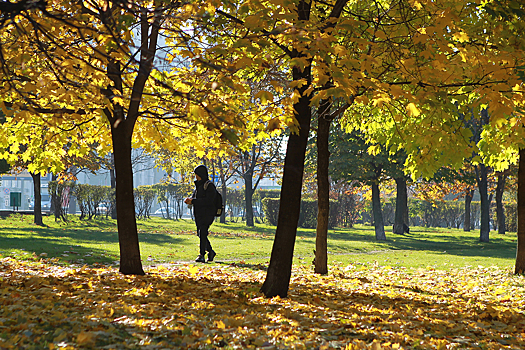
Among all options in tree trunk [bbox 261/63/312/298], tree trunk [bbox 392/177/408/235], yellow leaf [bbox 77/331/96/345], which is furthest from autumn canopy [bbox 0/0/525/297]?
tree trunk [bbox 392/177/408/235]

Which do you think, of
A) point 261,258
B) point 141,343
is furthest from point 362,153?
point 141,343

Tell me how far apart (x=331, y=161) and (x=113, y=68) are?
1613cm

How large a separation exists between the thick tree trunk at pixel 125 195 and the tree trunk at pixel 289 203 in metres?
2.56

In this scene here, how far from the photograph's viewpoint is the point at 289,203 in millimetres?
5871

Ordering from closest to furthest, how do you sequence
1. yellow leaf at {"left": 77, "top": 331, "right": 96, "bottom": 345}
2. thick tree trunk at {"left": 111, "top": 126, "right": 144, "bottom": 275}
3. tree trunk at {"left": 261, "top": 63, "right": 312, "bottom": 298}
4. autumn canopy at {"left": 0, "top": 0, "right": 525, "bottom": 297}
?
yellow leaf at {"left": 77, "top": 331, "right": 96, "bottom": 345}
autumn canopy at {"left": 0, "top": 0, "right": 525, "bottom": 297}
tree trunk at {"left": 261, "top": 63, "right": 312, "bottom": 298}
thick tree trunk at {"left": 111, "top": 126, "right": 144, "bottom": 275}

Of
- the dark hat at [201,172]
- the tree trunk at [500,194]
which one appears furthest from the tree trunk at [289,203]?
the tree trunk at [500,194]

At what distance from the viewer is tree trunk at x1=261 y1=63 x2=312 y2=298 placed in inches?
232

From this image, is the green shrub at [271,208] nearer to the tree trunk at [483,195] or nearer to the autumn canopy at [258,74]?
the tree trunk at [483,195]

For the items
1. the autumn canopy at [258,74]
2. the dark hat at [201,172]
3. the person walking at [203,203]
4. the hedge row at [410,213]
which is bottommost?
the hedge row at [410,213]

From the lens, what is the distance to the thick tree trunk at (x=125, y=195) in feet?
23.5

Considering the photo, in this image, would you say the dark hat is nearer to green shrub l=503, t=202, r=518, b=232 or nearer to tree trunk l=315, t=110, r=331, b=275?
tree trunk l=315, t=110, r=331, b=275

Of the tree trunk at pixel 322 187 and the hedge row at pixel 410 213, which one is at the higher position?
the tree trunk at pixel 322 187

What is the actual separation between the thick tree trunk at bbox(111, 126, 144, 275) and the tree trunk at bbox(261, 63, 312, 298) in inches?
101

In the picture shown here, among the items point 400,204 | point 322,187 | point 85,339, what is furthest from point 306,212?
point 85,339
